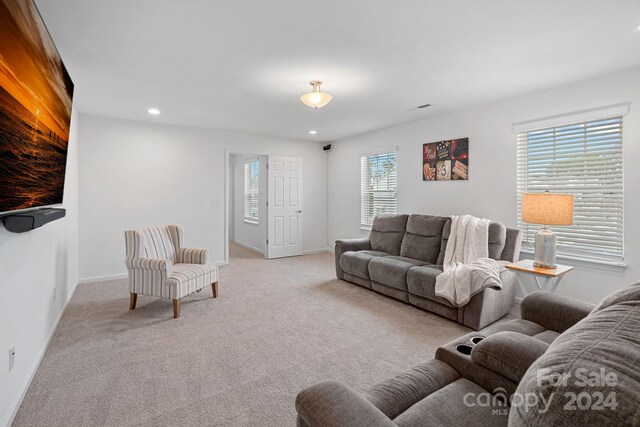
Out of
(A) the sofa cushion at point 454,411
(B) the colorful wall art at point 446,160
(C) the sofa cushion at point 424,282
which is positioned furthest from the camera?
(B) the colorful wall art at point 446,160

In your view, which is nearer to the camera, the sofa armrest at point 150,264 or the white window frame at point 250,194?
the sofa armrest at point 150,264

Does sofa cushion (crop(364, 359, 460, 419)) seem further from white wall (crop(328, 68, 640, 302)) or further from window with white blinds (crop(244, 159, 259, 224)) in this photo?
window with white blinds (crop(244, 159, 259, 224))

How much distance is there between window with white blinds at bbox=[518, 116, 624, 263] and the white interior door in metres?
4.26

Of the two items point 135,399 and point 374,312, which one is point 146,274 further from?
point 374,312

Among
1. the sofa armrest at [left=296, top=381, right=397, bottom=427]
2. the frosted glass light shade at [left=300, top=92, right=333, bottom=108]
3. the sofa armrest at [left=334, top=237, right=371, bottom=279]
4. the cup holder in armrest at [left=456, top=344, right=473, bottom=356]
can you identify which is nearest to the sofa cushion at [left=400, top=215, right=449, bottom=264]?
the sofa armrest at [left=334, top=237, right=371, bottom=279]

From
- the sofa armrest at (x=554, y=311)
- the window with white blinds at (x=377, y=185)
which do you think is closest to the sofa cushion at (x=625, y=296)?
the sofa armrest at (x=554, y=311)

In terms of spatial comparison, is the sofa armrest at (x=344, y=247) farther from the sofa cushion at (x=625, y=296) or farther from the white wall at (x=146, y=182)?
the sofa cushion at (x=625, y=296)

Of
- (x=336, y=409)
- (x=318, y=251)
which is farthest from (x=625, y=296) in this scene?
(x=318, y=251)

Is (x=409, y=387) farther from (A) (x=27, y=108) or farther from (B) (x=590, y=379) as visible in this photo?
(A) (x=27, y=108)

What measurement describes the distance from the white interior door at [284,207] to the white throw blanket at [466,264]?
11.7 feet

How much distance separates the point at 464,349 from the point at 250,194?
6.62 m

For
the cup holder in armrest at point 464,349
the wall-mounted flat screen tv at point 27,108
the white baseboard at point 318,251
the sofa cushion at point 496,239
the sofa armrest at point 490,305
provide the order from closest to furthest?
the wall-mounted flat screen tv at point 27,108 → the cup holder in armrest at point 464,349 → the sofa armrest at point 490,305 → the sofa cushion at point 496,239 → the white baseboard at point 318,251

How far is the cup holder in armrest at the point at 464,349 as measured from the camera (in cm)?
153

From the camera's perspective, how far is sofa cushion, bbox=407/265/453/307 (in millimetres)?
3273
